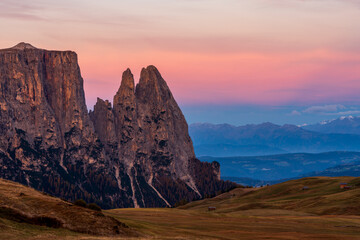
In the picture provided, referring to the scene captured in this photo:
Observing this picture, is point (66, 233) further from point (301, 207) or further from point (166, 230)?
point (301, 207)

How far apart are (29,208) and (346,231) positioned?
65.9m

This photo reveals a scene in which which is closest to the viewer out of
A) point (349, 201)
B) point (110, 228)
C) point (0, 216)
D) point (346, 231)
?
point (0, 216)

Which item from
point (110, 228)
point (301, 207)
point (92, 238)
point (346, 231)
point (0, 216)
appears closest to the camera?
point (92, 238)

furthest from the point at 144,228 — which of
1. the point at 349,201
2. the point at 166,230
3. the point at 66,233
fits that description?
the point at 349,201

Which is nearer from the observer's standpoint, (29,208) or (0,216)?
(0,216)

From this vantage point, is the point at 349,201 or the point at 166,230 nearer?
the point at 166,230

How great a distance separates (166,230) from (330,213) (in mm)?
79389

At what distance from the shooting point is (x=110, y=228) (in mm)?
85688

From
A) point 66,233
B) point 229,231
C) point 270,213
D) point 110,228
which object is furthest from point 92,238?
point 270,213

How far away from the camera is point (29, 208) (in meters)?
86.1

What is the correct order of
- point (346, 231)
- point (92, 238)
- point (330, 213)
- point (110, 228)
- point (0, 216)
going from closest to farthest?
point (92, 238), point (0, 216), point (110, 228), point (346, 231), point (330, 213)

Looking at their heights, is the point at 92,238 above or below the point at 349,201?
below

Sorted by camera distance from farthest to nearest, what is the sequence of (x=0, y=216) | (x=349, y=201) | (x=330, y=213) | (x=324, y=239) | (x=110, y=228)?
(x=349, y=201)
(x=330, y=213)
(x=324, y=239)
(x=110, y=228)
(x=0, y=216)

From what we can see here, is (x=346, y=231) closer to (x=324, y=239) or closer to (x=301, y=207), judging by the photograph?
(x=324, y=239)
